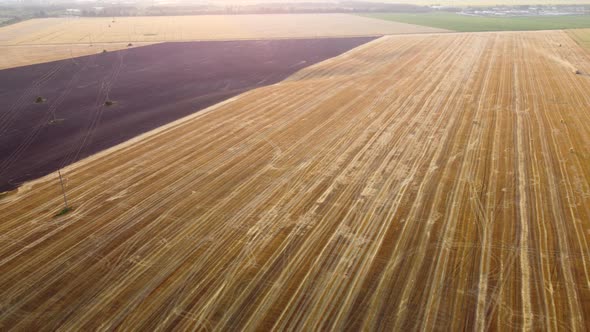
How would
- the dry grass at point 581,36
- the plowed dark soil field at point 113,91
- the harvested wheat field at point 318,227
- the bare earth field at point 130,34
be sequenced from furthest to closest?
the bare earth field at point 130,34 < the dry grass at point 581,36 < the plowed dark soil field at point 113,91 < the harvested wheat field at point 318,227

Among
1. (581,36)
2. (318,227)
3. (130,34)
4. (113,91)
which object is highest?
(130,34)

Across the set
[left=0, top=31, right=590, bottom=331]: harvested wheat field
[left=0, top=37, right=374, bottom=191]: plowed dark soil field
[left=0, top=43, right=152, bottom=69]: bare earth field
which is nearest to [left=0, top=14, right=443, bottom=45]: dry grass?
[left=0, top=43, right=152, bottom=69]: bare earth field

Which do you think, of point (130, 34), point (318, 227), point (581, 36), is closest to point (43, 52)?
point (130, 34)

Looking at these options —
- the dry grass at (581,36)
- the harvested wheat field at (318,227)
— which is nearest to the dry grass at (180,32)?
the dry grass at (581,36)

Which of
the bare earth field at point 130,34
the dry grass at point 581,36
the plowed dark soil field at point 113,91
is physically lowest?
the plowed dark soil field at point 113,91

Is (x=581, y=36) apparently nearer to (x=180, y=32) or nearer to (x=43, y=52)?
(x=180, y=32)

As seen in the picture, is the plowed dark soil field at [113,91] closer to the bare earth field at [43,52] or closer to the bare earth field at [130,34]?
the bare earth field at [43,52]
